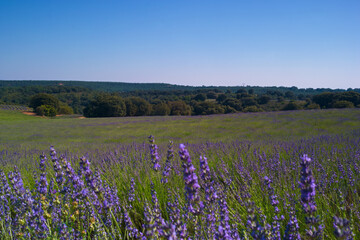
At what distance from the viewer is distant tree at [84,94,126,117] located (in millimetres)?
46531

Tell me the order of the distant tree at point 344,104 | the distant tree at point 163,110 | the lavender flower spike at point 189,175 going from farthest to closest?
the distant tree at point 163,110
the distant tree at point 344,104
the lavender flower spike at point 189,175

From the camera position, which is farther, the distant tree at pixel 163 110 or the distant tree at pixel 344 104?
the distant tree at pixel 163 110

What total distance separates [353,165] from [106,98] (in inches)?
1876

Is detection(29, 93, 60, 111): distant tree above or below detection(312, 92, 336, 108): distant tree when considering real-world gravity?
below

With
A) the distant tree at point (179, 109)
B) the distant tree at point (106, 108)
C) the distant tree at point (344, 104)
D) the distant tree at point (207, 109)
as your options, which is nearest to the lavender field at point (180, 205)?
the distant tree at point (344, 104)

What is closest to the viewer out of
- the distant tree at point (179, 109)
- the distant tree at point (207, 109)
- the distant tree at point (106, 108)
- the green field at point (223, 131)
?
the green field at point (223, 131)

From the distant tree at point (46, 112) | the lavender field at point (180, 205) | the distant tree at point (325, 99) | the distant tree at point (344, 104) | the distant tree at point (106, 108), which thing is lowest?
the distant tree at point (46, 112)

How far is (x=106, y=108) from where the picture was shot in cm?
4712

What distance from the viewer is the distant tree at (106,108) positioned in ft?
153

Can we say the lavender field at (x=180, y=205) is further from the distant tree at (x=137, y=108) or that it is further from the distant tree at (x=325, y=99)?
the distant tree at (x=137, y=108)

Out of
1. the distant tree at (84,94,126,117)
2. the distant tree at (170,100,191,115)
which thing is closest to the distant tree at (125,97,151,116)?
the distant tree at (84,94,126,117)

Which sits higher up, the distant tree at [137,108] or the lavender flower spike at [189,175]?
the lavender flower spike at [189,175]

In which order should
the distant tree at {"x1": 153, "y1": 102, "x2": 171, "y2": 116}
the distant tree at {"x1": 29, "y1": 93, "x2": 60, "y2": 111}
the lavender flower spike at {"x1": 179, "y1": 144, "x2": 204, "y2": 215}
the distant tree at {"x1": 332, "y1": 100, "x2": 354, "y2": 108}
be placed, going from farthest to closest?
the distant tree at {"x1": 29, "y1": 93, "x2": 60, "y2": 111}
the distant tree at {"x1": 153, "y1": 102, "x2": 171, "y2": 116}
the distant tree at {"x1": 332, "y1": 100, "x2": 354, "y2": 108}
the lavender flower spike at {"x1": 179, "y1": 144, "x2": 204, "y2": 215}

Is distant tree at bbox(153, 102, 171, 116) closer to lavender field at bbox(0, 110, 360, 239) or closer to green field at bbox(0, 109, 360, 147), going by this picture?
green field at bbox(0, 109, 360, 147)
